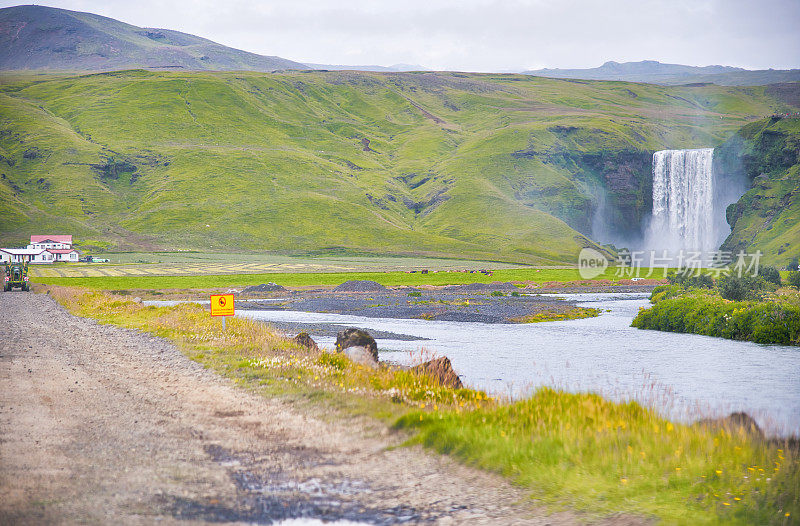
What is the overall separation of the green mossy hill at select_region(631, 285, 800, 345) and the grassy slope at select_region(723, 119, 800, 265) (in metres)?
100

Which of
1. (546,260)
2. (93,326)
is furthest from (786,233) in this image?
(93,326)

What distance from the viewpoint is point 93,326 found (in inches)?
1535

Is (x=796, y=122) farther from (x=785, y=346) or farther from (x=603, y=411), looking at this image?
(x=603, y=411)

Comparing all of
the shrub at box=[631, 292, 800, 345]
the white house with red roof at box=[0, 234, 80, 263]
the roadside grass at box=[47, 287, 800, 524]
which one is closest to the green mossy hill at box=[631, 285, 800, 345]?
the shrub at box=[631, 292, 800, 345]

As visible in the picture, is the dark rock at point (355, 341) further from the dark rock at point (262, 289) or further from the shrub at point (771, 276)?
the dark rock at point (262, 289)

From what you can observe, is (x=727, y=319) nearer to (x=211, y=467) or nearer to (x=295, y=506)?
(x=211, y=467)

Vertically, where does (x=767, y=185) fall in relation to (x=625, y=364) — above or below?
above

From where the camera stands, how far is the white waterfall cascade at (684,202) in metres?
175

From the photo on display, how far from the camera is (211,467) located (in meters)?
10.6

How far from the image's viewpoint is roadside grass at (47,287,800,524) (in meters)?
8.59

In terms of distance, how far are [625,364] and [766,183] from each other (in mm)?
152001

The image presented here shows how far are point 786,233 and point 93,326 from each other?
13384 cm

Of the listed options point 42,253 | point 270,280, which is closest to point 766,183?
point 270,280

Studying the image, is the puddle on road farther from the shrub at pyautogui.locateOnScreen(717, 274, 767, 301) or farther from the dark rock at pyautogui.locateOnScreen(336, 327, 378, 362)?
the shrub at pyautogui.locateOnScreen(717, 274, 767, 301)
